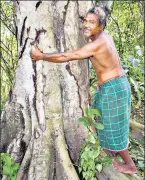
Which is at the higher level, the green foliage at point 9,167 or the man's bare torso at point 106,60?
the man's bare torso at point 106,60

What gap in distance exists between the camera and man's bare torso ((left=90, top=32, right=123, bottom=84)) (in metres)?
2.59

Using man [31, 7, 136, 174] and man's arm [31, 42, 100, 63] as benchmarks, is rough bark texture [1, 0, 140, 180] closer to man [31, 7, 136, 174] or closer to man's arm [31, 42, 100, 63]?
man [31, 7, 136, 174]

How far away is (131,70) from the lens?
5438 millimetres

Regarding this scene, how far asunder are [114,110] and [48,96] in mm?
602

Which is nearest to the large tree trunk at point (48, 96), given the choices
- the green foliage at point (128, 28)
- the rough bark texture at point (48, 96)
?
the rough bark texture at point (48, 96)

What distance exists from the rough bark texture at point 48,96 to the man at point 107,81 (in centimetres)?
21

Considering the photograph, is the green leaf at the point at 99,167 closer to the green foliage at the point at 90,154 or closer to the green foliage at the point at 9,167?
the green foliage at the point at 90,154

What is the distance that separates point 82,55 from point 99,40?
18cm

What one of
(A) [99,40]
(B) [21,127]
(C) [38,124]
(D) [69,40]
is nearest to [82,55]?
(A) [99,40]

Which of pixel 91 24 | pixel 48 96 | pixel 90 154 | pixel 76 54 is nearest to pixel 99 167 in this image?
pixel 90 154

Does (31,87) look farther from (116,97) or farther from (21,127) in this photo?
(116,97)

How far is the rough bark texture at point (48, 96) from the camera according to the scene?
2840mm

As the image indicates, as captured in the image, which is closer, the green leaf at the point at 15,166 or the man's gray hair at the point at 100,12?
the man's gray hair at the point at 100,12

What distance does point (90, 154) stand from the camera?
3.04 m
